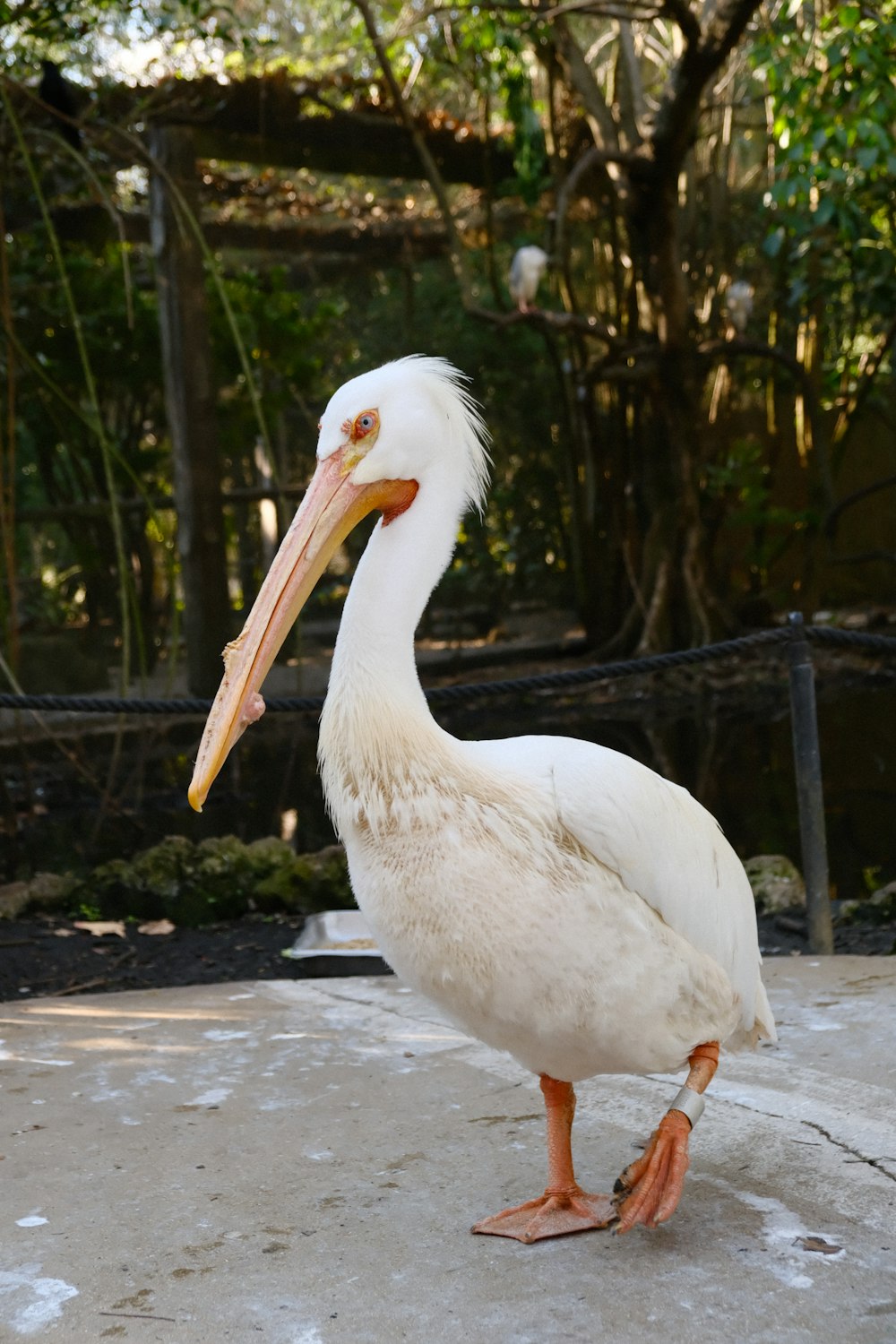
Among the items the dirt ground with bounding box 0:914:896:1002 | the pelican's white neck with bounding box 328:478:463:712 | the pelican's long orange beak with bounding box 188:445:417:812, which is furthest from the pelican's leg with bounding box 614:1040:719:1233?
the dirt ground with bounding box 0:914:896:1002

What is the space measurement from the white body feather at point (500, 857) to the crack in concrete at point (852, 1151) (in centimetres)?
39

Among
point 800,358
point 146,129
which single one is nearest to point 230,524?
point 146,129

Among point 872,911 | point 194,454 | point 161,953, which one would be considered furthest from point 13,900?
point 194,454

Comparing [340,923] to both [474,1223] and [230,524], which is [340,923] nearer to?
[474,1223]

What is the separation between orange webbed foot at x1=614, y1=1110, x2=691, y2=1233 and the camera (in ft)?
6.61

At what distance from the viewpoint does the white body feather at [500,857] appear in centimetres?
193

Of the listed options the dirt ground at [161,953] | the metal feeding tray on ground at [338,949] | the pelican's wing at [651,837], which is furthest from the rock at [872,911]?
the pelican's wing at [651,837]

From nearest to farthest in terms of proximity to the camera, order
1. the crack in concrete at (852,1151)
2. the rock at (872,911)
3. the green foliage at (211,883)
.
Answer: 1. the crack in concrete at (852,1151)
2. the rock at (872,911)
3. the green foliage at (211,883)

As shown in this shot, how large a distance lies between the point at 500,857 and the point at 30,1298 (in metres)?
0.91

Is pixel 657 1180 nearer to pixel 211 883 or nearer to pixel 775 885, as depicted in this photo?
pixel 775 885

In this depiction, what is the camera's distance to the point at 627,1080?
2.83 metres

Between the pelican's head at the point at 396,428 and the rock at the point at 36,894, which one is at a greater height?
the pelican's head at the point at 396,428

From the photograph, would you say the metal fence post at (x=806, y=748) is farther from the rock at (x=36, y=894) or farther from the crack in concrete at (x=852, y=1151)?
the rock at (x=36, y=894)

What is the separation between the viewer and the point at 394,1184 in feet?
7.59
